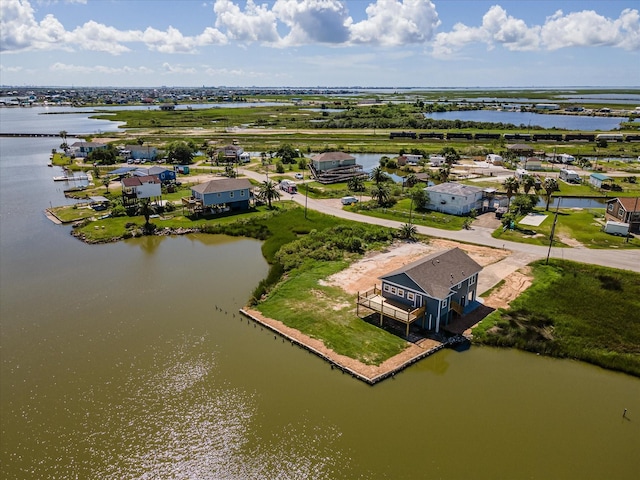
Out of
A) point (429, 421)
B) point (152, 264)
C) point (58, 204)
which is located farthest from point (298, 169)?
point (429, 421)

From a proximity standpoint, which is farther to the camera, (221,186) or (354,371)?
(221,186)

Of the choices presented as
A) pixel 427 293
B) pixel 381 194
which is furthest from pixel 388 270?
pixel 381 194

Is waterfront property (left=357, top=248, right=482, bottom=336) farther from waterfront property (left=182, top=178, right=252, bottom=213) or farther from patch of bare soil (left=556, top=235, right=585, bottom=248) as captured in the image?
waterfront property (left=182, top=178, right=252, bottom=213)

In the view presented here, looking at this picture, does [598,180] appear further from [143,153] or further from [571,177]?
[143,153]

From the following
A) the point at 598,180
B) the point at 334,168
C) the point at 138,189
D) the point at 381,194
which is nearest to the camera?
→ the point at 381,194

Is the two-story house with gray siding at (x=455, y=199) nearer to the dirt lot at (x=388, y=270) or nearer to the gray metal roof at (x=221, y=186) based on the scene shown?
the dirt lot at (x=388, y=270)

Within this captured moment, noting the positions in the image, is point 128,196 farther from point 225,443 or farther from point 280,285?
point 225,443

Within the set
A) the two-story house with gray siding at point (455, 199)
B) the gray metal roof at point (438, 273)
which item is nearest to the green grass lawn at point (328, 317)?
the gray metal roof at point (438, 273)
